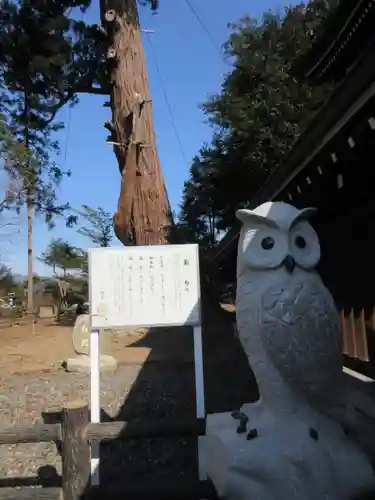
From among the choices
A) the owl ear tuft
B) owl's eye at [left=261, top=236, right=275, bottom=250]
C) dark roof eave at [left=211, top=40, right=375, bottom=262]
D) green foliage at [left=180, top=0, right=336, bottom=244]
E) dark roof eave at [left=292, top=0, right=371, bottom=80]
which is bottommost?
owl's eye at [left=261, top=236, right=275, bottom=250]

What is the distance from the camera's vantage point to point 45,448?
213 inches

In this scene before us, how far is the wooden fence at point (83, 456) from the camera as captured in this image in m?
2.97

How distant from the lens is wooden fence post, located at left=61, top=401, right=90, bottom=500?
2959 millimetres

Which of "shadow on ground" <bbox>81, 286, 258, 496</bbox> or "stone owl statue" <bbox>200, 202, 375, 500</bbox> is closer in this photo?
"stone owl statue" <bbox>200, 202, 375, 500</bbox>

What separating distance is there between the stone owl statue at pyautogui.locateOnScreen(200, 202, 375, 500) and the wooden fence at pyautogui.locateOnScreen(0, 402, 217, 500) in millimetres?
372

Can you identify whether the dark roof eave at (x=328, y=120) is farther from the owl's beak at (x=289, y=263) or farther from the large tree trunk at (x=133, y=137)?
the large tree trunk at (x=133, y=137)

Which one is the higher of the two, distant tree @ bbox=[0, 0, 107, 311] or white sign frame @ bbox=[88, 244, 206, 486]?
distant tree @ bbox=[0, 0, 107, 311]

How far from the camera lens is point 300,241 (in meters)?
2.71

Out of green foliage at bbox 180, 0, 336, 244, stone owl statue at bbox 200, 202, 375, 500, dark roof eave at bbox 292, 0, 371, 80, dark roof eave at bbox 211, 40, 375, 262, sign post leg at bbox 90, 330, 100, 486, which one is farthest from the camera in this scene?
green foliage at bbox 180, 0, 336, 244

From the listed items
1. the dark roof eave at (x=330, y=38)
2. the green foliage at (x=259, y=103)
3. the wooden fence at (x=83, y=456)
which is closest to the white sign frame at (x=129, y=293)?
the wooden fence at (x=83, y=456)

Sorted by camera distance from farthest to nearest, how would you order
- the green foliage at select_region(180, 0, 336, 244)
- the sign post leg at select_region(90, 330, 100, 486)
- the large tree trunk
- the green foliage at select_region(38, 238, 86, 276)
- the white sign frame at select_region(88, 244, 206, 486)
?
the green foliage at select_region(38, 238, 86, 276)
the green foliage at select_region(180, 0, 336, 244)
the large tree trunk
the white sign frame at select_region(88, 244, 206, 486)
the sign post leg at select_region(90, 330, 100, 486)

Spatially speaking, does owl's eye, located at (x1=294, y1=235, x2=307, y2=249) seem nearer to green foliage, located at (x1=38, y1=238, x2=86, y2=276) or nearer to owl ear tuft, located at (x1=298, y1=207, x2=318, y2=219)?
owl ear tuft, located at (x1=298, y1=207, x2=318, y2=219)

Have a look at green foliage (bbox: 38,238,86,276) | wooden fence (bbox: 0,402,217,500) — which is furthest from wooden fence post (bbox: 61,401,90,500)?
green foliage (bbox: 38,238,86,276)

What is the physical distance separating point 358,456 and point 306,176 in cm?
161
